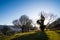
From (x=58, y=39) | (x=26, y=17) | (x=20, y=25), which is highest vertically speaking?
(x=26, y=17)

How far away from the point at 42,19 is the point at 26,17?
62.3 ft

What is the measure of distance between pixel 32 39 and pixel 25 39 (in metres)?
1.48

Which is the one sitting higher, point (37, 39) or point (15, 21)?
point (15, 21)

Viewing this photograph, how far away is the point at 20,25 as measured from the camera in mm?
51594

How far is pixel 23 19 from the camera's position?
49875mm

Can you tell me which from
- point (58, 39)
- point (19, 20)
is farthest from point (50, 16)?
point (58, 39)

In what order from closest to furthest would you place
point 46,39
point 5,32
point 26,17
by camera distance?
point 46,39
point 5,32
point 26,17

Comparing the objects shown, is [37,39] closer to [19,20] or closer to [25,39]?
[25,39]

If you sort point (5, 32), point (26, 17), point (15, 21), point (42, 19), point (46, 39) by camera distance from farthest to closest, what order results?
point (15, 21), point (26, 17), point (5, 32), point (42, 19), point (46, 39)

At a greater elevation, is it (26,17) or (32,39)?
(26,17)

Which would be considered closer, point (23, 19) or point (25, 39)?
point (25, 39)

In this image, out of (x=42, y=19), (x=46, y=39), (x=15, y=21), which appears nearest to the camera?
(x=46, y=39)

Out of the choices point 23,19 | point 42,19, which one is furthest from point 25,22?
point 42,19

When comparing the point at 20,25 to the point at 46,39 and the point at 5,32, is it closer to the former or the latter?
the point at 5,32
